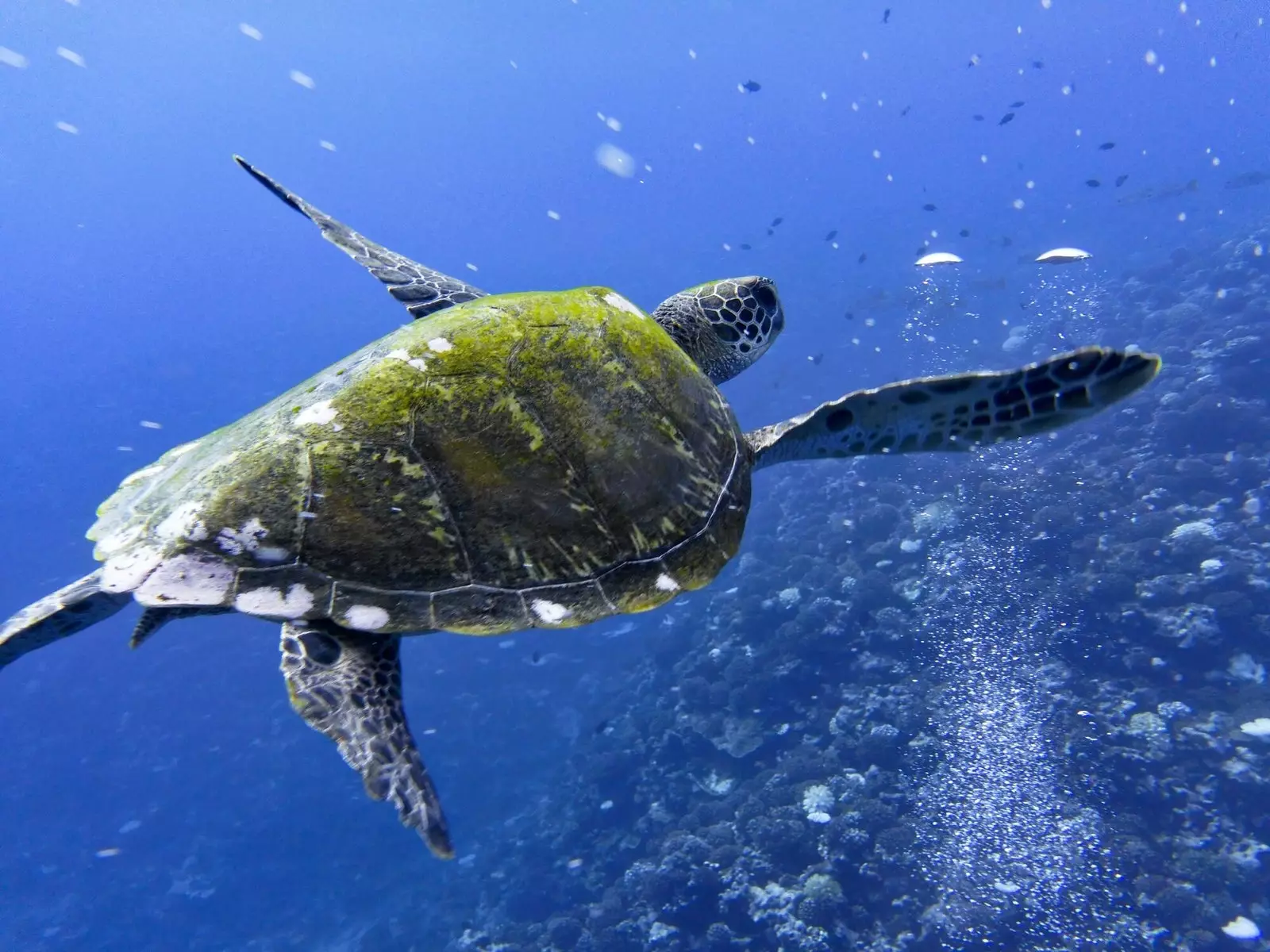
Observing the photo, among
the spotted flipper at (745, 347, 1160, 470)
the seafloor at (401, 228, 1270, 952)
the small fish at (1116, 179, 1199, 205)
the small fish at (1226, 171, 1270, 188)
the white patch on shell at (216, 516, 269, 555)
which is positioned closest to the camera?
the white patch on shell at (216, 516, 269, 555)

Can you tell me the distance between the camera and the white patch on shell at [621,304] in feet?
10.7

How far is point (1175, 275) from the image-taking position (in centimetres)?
2341

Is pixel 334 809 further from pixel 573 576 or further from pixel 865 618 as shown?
pixel 573 576

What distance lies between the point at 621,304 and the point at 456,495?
1466mm

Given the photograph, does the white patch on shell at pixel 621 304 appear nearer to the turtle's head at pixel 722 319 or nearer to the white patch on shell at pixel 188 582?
the turtle's head at pixel 722 319

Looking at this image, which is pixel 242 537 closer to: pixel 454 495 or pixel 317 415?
pixel 317 415

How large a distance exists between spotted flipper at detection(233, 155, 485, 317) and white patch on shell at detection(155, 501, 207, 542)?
6.82ft

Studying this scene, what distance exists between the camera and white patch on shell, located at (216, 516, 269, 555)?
2.28 metres

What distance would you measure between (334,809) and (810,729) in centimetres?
1188

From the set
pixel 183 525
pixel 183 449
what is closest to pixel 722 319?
pixel 183 525

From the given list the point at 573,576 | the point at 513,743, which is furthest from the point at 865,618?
the point at 573,576

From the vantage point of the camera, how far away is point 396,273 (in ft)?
14.2

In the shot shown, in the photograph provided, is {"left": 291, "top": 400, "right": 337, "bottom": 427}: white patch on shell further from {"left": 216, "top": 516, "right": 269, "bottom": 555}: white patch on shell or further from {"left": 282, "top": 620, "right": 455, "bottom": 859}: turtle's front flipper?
{"left": 282, "top": 620, "right": 455, "bottom": 859}: turtle's front flipper


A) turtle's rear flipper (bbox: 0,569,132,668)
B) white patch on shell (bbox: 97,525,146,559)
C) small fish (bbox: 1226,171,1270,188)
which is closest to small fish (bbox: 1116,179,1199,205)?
small fish (bbox: 1226,171,1270,188)
